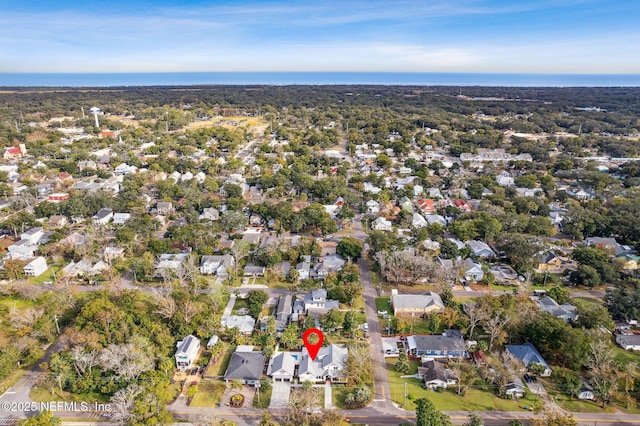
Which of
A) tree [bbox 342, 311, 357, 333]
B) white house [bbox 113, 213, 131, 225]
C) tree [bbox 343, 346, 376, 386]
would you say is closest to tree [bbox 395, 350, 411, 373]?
tree [bbox 343, 346, 376, 386]

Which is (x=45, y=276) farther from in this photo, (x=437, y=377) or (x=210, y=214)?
(x=437, y=377)

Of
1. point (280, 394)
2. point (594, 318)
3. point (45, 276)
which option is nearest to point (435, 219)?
point (594, 318)

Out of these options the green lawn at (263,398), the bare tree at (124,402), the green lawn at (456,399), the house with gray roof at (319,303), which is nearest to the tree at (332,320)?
the house with gray roof at (319,303)

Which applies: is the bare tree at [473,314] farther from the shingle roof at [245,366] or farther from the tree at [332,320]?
the shingle roof at [245,366]

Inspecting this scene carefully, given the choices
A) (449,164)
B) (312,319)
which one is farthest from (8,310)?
(449,164)

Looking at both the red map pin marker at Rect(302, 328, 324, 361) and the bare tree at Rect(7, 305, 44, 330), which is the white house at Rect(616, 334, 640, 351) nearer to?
the red map pin marker at Rect(302, 328, 324, 361)

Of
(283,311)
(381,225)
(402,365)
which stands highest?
(381,225)
